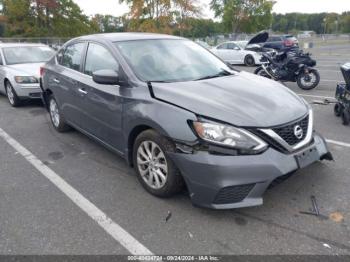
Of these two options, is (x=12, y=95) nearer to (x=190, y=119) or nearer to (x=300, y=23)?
(x=190, y=119)

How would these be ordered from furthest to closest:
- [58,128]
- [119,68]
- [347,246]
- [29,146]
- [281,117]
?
[58,128] < [29,146] < [119,68] < [281,117] < [347,246]

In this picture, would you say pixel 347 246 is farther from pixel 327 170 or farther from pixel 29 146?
pixel 29 146

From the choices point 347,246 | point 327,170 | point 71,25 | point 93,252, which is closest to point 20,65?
point 93,252

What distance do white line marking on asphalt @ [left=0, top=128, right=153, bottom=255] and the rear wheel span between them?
81 cm

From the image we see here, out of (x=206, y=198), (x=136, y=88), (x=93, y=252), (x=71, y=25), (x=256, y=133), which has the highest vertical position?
(x=71, y=25)

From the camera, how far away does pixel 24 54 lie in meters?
8.41

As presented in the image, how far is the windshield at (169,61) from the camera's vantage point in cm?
365

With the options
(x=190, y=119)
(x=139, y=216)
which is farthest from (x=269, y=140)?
(x=139, y=216)

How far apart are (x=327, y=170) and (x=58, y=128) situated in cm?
421

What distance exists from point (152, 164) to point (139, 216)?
535 mm

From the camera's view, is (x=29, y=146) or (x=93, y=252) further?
(x=29, y=146)

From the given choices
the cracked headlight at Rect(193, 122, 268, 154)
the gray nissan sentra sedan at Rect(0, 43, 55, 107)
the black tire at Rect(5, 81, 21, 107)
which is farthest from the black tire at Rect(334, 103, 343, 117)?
the black tire at Rect(5, 81, 21, 107)

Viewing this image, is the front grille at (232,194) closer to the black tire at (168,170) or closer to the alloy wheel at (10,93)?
the black tire at (168,170)

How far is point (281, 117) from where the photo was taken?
2990 mm
